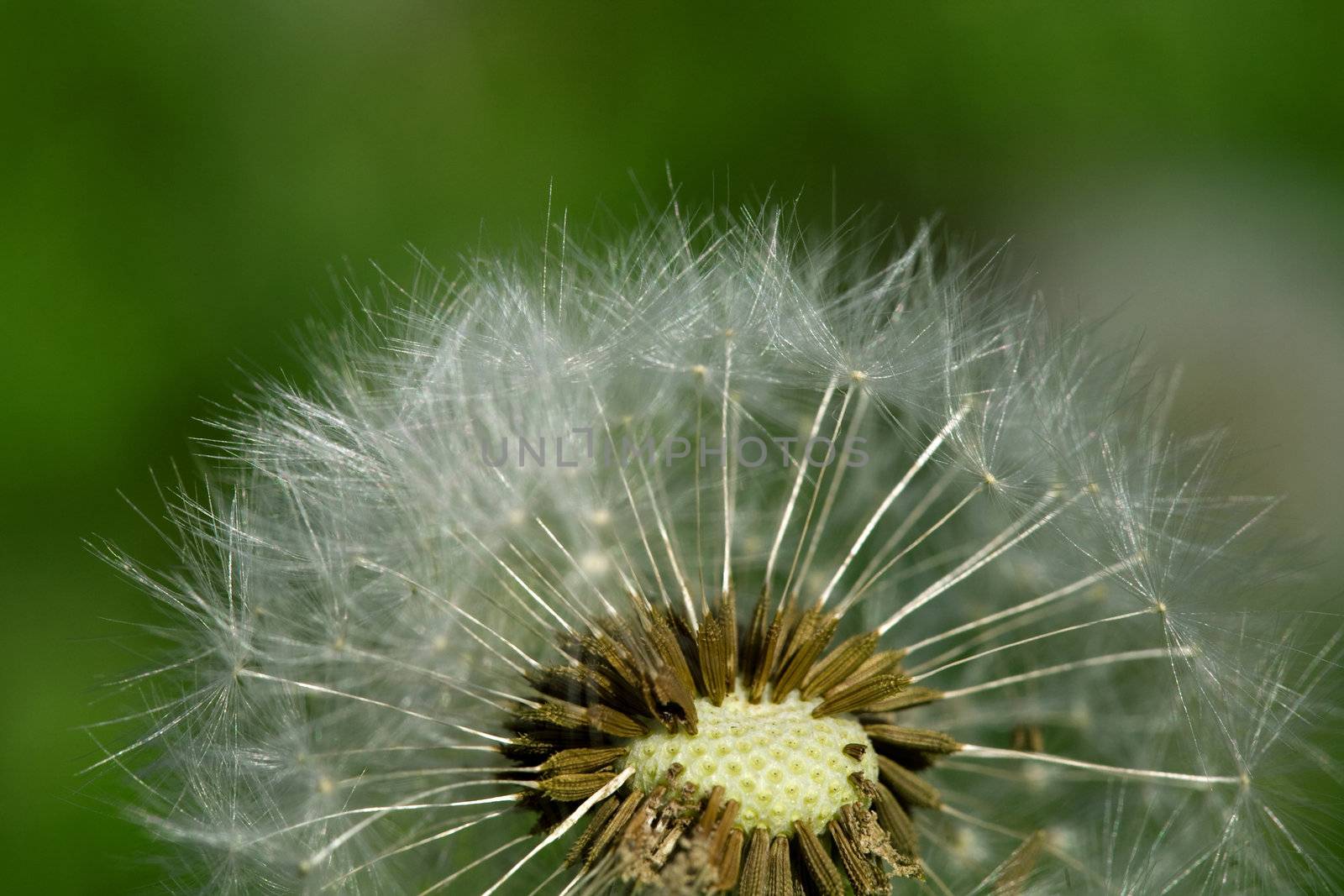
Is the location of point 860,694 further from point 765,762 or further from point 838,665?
point 765,762

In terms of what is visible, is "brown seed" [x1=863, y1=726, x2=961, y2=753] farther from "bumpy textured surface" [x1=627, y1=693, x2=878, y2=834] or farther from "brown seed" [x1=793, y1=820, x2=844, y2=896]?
"brown seed" [x1=793, y1=820, x2=844, y2=896]

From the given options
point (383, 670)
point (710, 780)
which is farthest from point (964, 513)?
point (383, 670)

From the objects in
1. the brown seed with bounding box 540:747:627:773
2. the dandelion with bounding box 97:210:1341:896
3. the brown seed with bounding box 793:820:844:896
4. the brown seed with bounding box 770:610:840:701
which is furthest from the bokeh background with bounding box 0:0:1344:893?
the brown seed with bounding box 793:820:844:896

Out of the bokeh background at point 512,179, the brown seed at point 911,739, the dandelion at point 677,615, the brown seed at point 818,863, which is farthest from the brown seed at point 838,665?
the bokeh background at point 512,179

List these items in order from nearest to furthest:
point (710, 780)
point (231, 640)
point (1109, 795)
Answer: point (710, 780), point (231, 640), point (1109, 795)

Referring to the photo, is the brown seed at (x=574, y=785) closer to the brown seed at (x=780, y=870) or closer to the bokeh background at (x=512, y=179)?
the brown seed at (x=780, y=870)

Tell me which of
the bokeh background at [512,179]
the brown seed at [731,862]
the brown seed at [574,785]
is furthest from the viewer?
the bokeh background at [512,179]

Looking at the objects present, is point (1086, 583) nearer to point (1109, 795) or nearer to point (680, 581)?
point (1109, 795)
